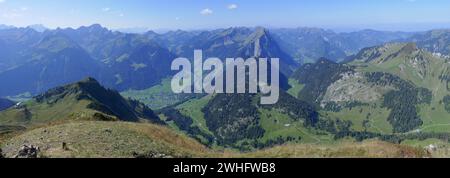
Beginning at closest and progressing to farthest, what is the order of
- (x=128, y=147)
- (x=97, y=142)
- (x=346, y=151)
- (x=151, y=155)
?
1. (x=346, y=151)
2. (x=151, y=155)
3. (x=128, y=147)
4. (x=97, y=142)

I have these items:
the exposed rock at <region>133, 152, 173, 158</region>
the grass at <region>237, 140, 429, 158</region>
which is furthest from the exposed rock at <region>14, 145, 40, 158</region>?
the grass at <region>237, 140, 429, 158</region>

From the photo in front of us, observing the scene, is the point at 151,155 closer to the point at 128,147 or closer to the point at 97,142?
the point at 128,147

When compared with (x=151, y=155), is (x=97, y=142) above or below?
above

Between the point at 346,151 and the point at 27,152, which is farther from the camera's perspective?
the point at 346,151

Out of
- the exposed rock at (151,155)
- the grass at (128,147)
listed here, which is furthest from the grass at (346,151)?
the exposed rock at (151,155)

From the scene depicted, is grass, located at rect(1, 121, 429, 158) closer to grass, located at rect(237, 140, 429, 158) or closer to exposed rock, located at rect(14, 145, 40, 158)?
grass, located at rect(237, 140, 429, 158)

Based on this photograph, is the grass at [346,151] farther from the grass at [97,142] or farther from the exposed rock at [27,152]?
the exposed rock at [27,152]

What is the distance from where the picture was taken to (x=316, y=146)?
44.6 m

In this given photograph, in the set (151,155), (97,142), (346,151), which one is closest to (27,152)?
(97,142)
